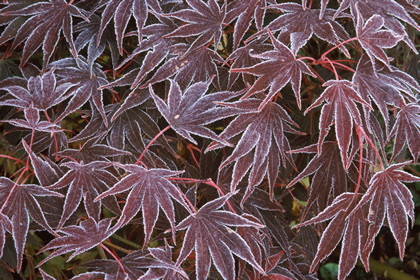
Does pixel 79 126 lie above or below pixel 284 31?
below

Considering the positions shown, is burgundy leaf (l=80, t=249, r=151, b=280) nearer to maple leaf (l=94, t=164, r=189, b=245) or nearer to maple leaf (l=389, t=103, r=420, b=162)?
maple leaf (l=94, t=164, r=189, b=245)

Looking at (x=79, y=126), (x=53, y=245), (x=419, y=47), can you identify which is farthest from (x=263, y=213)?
(x=419, y=47)

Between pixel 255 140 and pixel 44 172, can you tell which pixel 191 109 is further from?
pixel 44 172

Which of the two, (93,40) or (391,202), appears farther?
(93,40)

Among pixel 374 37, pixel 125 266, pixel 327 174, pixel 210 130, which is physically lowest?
pixel 125 266

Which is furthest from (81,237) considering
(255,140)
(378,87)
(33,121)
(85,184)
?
(378,87)

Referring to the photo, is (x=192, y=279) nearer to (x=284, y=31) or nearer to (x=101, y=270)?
(x=101, y=270)

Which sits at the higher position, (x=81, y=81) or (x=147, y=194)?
(x=81, y=81)
